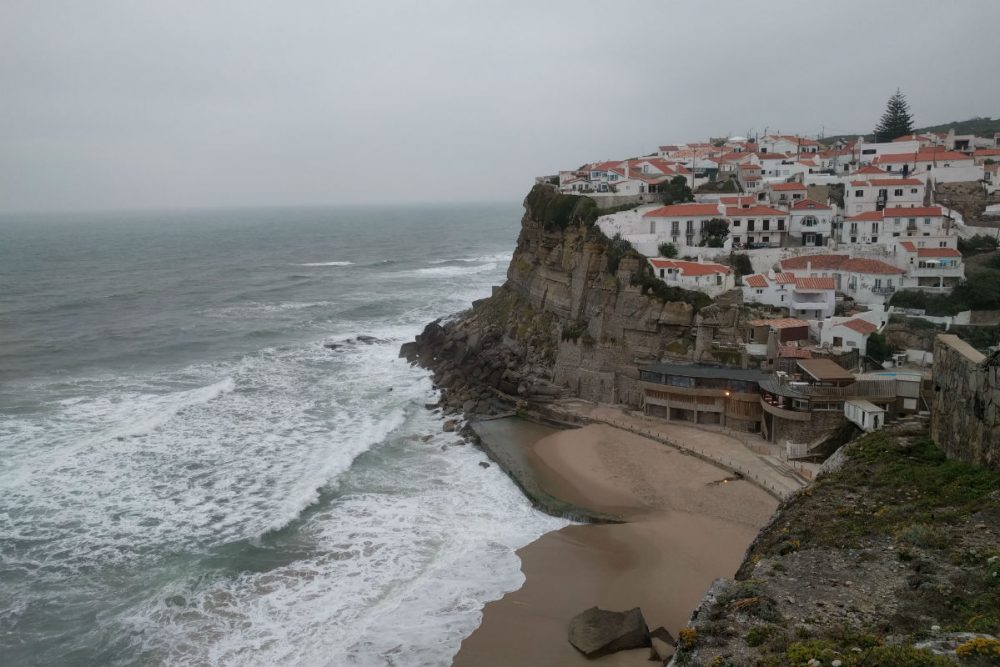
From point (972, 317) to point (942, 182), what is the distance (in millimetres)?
18085

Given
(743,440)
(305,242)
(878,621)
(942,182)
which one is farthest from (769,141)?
(305,242)

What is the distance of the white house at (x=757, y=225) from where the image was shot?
41.6 m

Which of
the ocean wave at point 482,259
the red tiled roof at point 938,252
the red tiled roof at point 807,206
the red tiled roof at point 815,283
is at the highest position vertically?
the red tiled roof at point 807,206

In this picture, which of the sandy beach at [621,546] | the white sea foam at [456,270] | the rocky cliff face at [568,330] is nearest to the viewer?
the sandy beach at [621,546]

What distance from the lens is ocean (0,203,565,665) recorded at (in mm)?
18719

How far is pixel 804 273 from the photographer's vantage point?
36.6 m

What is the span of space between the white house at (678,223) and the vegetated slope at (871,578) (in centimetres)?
2709

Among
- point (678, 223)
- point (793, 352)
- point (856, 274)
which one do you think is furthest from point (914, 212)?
point (793, 352)

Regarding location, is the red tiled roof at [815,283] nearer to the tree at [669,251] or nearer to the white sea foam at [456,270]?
the tree at [669,251]

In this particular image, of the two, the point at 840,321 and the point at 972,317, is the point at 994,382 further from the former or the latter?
the point at 972,317

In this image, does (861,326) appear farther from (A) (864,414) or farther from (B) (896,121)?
(B) (896,121)

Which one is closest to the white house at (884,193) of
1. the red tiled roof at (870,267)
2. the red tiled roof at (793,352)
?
the red tiled roof at (870,267)

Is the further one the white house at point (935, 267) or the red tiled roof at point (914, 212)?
the red tiled roof at point (914, 212)

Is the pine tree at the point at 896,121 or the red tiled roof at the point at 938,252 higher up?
the pine tree at the point at 896,121
